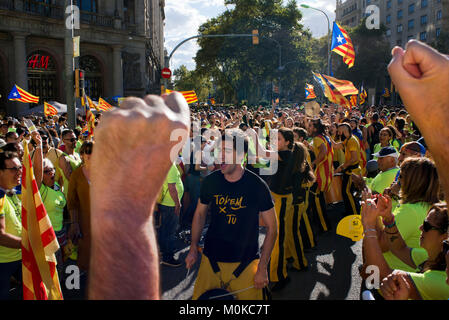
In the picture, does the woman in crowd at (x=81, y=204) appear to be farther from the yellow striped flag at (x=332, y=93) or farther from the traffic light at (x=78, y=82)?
the yellow striped flag at (x=332, y=93)

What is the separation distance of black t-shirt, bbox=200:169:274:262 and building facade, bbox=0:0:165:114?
80.6 ft

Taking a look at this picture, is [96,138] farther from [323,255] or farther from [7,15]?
[7,15]

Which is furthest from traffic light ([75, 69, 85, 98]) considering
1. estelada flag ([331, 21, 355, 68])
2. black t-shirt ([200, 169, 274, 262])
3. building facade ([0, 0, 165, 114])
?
building facade ([0, 0, 165, 114])

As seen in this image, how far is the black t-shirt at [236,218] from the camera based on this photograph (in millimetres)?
3281

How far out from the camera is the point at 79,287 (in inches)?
196

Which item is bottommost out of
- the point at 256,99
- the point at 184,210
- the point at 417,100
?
the point at 184,210

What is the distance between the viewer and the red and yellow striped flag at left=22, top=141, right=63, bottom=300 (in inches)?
114

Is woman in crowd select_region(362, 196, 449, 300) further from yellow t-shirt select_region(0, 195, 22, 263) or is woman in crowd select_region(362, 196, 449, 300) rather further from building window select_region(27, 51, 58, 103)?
building window select_region(27, 51, 58, 103)

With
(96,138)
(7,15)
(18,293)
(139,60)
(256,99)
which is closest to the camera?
(96,138)

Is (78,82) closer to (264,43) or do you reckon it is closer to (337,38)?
(337,38)

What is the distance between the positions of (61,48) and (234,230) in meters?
28.4

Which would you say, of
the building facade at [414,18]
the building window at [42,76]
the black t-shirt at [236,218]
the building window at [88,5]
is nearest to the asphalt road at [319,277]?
the black t-shirt at [236,218]
